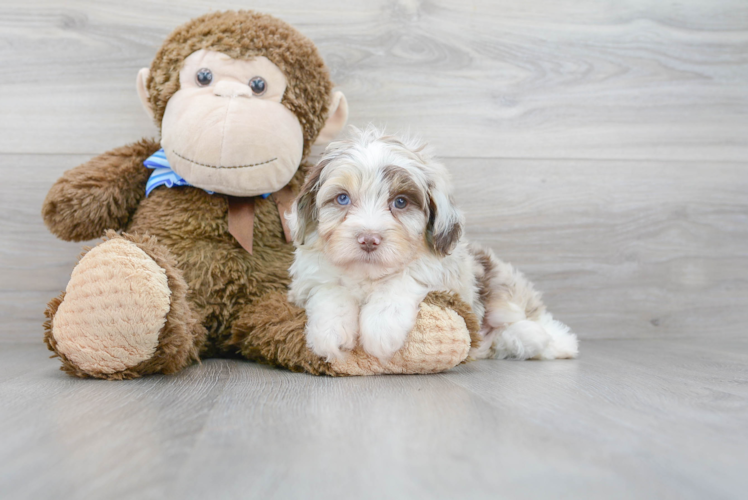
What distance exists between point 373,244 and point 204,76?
2.72 feet

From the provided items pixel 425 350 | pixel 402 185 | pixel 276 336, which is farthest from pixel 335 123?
pixel 425 350

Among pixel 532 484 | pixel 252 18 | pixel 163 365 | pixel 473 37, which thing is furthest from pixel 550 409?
pixel 473 37

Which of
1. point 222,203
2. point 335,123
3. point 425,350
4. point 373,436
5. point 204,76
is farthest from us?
point 335,123

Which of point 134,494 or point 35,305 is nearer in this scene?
point 134,494

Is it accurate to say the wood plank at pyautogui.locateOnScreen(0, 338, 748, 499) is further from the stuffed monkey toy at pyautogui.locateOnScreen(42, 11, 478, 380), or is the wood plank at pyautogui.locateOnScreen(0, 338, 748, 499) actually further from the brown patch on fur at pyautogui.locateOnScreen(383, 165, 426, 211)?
the brown patch on fur at pyautogui.locateOnScreen(383, 165, 426, 211)

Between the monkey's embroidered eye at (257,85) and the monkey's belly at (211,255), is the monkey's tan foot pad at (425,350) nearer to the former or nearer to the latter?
the monkey's belly at (211,255)

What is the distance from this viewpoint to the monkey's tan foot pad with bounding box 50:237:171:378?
1.45 m

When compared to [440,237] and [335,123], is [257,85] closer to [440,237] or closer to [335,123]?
[335,123]

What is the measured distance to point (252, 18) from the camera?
194 centimetres

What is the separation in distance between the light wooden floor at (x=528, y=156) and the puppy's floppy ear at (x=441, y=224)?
369 millimetres

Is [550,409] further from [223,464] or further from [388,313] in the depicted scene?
[223,464]

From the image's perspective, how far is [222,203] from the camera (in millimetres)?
1965

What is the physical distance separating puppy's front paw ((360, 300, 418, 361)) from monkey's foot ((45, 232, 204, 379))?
49 cm

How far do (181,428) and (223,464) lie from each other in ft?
0.68
